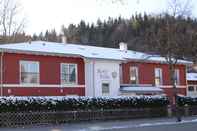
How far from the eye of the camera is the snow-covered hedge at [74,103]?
30.7 meters

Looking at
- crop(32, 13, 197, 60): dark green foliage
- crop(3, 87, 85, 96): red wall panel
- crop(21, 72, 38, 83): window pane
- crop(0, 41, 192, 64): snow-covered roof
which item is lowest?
crop(3, 87, 85, 96): red wall panel

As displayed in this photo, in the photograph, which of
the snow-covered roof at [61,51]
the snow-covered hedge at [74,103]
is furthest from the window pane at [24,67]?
the snow-covered hedge at [74,103]

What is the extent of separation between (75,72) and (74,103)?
29.4 feet

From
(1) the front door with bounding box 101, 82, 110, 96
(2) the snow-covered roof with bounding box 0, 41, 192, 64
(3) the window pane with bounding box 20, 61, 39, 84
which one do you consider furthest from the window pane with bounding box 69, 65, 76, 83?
(3) the window pane with bounding box 20, 61, 39, 84

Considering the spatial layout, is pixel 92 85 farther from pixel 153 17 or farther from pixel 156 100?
pixel 153 17

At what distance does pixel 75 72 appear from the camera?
4291cm

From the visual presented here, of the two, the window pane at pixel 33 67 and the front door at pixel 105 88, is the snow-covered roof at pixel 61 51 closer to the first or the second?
the window pane at pixel 33 67

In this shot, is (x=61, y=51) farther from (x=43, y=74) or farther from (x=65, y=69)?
(x=43, y=74)

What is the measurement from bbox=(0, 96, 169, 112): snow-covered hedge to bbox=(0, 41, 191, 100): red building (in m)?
4.99

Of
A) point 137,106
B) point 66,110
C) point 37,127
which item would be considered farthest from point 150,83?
point 37,127

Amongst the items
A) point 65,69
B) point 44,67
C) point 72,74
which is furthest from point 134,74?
point 44,67

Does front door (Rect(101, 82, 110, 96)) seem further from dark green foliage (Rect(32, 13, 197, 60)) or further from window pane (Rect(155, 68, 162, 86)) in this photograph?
window pane (Rect(155, 68, 162, 86))

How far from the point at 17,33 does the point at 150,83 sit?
2327cm

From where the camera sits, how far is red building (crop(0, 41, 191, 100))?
38562 millimetres
